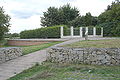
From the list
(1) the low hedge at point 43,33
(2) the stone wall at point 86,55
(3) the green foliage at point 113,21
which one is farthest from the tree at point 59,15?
(2) the stone wall at point 86,55

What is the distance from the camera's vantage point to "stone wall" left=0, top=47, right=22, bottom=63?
6121mm

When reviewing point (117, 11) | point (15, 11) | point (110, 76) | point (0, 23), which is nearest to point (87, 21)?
point (117, 11)

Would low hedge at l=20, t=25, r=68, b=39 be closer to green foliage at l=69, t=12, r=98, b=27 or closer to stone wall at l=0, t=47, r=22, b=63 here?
green foliage at l=69, t=12, r=98, b=27

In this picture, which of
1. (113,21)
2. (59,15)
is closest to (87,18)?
(113,21)

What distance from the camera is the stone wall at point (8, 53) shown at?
6.12 m

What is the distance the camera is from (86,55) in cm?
544

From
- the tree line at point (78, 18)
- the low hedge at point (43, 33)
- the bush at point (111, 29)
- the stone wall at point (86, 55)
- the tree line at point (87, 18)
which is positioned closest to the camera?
the stone wall at point (86, 55)

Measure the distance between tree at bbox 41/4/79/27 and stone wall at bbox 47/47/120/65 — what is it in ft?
78.3

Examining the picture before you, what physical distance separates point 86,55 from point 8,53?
3.99m

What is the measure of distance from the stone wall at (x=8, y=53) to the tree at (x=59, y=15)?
23.0 metres

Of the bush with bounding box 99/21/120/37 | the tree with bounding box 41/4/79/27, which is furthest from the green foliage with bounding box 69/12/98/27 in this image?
the tree with bounding box 41/4/79/27

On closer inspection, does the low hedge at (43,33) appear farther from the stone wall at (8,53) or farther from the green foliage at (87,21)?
the stone wall at (8,53)

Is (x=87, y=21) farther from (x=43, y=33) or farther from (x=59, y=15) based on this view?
(x=43, y=33)

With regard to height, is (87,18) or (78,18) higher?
(78,18)
